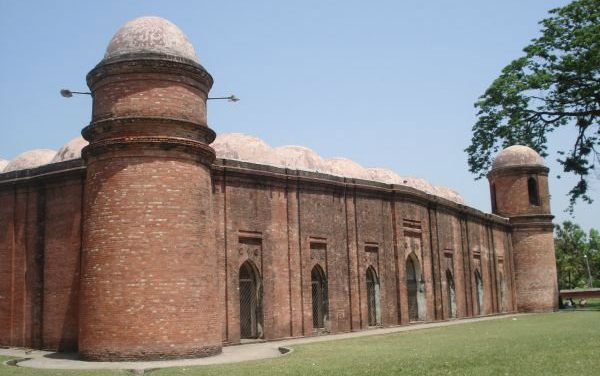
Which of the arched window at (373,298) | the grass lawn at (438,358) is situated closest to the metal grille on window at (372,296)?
the arched window at (373,298)

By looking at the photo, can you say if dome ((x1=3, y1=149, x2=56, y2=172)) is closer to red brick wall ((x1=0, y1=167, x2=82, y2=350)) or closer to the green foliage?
red brick wall ((x1=0, y1=167, x2=82, y2=350))

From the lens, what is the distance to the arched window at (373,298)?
23.3m

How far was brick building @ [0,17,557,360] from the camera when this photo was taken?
46.9 feet

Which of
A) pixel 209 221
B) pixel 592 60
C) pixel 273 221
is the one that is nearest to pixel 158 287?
pixel 209 221

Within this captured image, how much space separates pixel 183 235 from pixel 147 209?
37.6 inches

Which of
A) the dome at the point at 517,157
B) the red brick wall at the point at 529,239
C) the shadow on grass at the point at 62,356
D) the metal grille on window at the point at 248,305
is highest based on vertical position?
the dome at the point at 517,157

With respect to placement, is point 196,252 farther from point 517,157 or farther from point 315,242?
point 517,157

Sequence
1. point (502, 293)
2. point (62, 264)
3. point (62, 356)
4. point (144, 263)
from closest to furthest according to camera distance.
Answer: point (144, 263), point (62, 356), point (62, 264), point (502, 293)

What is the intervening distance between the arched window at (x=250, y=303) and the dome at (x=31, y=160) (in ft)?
24.6

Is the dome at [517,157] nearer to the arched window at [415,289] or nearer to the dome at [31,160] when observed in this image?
the arched window at [415,289]

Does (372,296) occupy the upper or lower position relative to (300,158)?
lower

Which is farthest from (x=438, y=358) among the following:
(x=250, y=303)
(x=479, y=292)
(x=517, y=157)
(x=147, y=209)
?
(x=517, y=157)

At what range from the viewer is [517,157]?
116ft

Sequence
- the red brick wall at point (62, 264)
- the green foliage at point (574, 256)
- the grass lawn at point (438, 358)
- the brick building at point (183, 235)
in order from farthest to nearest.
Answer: the green foliage at point (574, 256) → the red brick wall at point (62, 264) → the brick building at point (183, 235) → the grass lawn at point (438, 358)
